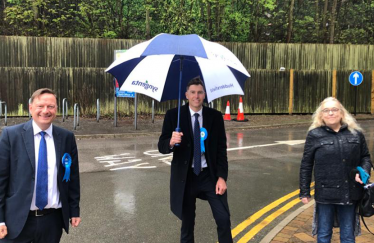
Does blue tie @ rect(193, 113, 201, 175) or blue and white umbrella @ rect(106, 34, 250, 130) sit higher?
blue and white umbrella @ rect(106, 34, 250, 130)

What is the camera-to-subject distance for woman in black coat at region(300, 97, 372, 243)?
3.46m

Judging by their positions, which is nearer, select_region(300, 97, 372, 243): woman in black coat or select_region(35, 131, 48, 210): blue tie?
select_region(35, 131, 48, 210): blue tie

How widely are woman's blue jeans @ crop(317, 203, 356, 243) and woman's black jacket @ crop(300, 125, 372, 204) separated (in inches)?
4.4

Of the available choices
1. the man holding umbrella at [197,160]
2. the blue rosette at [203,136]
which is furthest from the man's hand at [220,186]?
the blue rosette at [203,136]

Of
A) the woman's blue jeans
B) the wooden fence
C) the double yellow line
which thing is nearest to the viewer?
the woman's blue jeans

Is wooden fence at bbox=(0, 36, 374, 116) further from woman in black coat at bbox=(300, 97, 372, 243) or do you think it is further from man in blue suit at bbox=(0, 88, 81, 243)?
man in blue suit at bbox=(0, 88, 81, 243)

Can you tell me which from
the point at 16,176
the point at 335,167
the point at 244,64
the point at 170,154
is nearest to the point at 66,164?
the point at 16,176

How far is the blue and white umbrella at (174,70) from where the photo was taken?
371 cm

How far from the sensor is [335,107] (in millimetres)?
3566

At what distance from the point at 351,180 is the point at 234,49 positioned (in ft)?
56.5

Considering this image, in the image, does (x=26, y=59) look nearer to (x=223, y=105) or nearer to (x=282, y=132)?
(x=223, y=105)

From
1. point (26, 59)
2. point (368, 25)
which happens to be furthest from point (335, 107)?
point (368, 25)

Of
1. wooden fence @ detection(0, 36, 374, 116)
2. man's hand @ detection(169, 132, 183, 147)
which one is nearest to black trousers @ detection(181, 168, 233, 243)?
man's hand @ detection(169, 132, 183, 147)

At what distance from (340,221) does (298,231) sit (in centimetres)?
109
